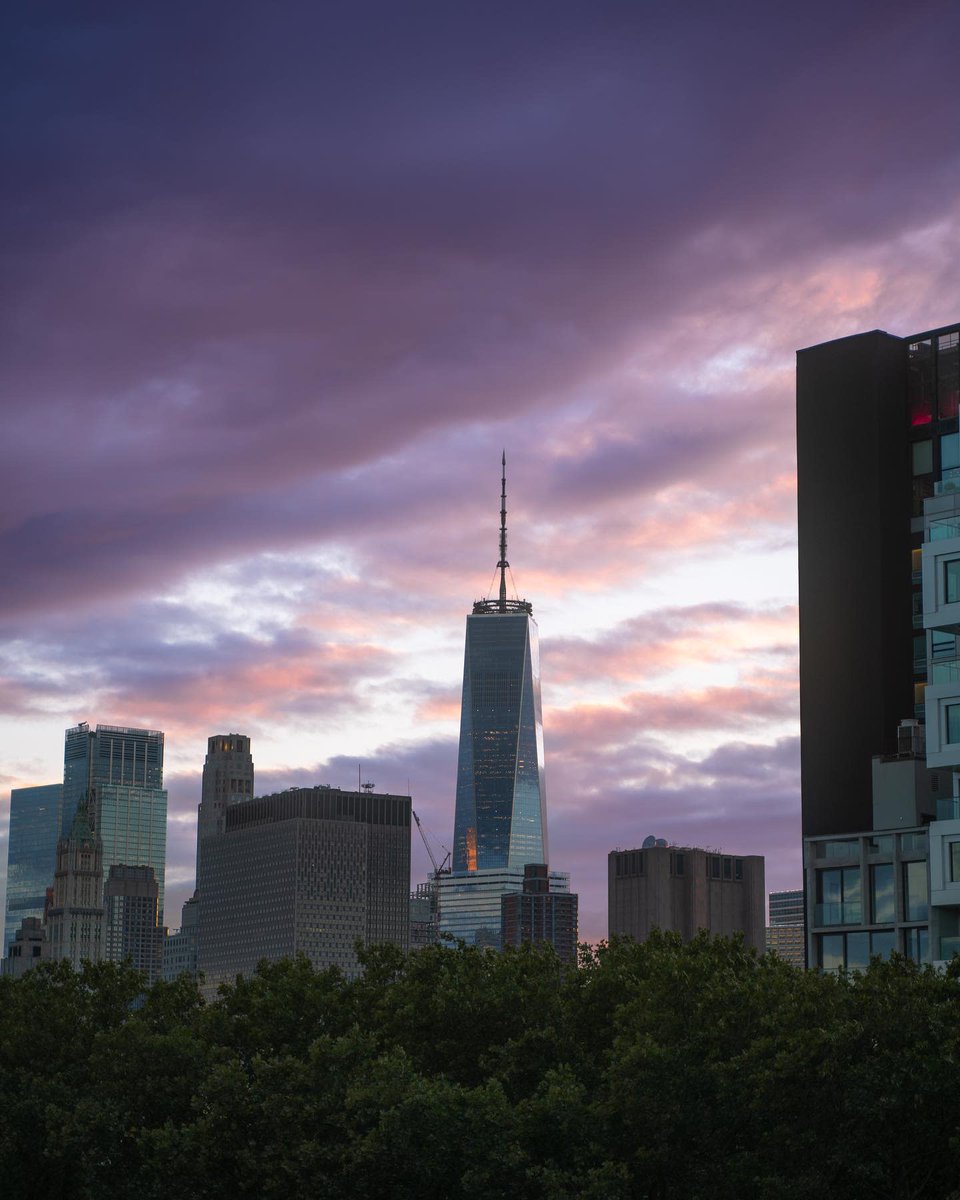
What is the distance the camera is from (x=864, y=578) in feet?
502

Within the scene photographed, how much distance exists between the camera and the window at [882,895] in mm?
129250

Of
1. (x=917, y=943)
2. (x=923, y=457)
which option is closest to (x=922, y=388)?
(x=923, y=457)

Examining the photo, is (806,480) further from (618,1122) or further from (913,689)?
(618,1122)

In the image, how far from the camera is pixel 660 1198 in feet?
229

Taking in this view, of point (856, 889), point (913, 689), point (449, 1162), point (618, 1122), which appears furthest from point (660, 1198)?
point (913, 689)

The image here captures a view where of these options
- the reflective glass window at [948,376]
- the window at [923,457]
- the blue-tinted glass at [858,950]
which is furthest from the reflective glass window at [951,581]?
the reflective glass window at [948,376]

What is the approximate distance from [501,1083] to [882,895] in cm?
6175

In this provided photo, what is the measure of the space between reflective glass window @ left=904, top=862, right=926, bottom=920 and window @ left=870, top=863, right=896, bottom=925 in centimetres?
112

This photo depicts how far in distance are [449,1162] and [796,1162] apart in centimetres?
1299

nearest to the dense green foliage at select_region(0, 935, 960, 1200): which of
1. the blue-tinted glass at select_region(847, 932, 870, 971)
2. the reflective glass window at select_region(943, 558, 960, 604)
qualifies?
the reflective glass window at select_region(943, 558, 960, 604)

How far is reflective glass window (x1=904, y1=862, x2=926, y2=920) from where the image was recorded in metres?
128

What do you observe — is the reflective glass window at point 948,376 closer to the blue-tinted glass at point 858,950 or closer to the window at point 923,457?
the window at point 923,457

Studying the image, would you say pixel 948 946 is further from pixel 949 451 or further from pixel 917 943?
pixel 949 451

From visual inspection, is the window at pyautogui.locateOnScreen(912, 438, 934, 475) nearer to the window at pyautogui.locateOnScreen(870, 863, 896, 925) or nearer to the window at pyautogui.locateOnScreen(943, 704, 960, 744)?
the window at pyautogui.locateOnScreen(870, 863, 896, 925)
